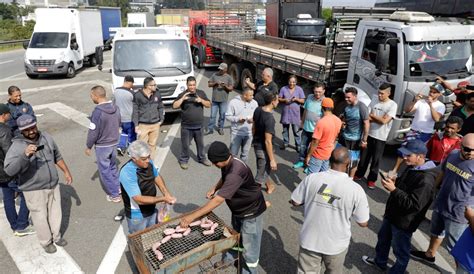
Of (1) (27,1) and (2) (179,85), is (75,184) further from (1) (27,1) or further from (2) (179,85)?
(1) (27,1)

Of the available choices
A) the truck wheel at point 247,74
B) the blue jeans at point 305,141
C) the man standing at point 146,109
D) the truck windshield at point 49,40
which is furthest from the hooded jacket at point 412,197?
the truck windshield at point 49,40

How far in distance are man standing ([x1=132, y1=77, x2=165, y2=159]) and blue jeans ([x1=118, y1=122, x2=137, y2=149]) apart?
0.71 metres

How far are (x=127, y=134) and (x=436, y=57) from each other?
6.31 meters

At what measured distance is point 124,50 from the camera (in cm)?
867

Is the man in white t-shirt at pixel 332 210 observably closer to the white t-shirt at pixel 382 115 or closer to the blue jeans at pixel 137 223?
the blue jeans at pixel 137 223

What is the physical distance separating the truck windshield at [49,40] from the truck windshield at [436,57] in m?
14.6

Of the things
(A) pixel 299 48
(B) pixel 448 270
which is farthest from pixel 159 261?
(A) pixel 299 48

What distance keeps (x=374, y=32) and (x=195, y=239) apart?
5705 millimetres

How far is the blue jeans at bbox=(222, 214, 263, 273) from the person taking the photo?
3.46 metres

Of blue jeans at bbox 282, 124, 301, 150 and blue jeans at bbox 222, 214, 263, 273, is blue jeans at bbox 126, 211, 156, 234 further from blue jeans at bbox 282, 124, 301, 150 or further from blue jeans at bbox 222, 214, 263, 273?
blue jeans at bbox 282, 124, 301, 150

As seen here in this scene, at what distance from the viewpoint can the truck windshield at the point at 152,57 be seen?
28.2 feet

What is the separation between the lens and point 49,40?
15.4 meters

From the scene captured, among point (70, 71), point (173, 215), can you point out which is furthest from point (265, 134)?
point (70, 71)

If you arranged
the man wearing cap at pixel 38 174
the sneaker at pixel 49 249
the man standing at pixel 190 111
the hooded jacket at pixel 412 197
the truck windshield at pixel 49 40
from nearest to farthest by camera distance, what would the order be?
the hooded jacket at pixel 412 197 → the man wearing cap at pixel 38 174 → the sneaker at pixel 49 249 → the man standing at pixel 190 111 → the truck windshield at pixel 49 40
